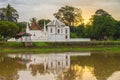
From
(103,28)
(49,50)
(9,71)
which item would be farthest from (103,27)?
(9,71)

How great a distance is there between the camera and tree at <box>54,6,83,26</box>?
122 m

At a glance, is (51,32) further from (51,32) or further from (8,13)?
(8,13)

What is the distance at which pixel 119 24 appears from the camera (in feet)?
338

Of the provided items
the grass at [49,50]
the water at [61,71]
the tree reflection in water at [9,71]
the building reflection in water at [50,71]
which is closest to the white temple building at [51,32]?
the grass at [49,50]

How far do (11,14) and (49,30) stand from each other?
25.0m

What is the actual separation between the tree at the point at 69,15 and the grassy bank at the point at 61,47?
4316cm

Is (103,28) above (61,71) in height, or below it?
above

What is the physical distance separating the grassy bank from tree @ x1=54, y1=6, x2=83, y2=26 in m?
43.2

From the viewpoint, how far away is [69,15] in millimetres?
122062

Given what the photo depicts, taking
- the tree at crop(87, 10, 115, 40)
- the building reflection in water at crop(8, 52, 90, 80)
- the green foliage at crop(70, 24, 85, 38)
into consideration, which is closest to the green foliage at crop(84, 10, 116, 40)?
the tree at crop(87, 10, 115, 40)

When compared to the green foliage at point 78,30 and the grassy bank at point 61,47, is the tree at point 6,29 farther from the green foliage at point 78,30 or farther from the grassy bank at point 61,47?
the green foliage at point 78,30

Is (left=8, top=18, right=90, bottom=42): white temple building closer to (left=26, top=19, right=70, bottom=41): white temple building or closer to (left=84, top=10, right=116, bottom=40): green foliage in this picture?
(left=26, top=19, right=70, bottom=41): white temple building

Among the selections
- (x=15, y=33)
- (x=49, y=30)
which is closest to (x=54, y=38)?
(x=49, y=30)

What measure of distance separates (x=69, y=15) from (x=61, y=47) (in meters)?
48.1
